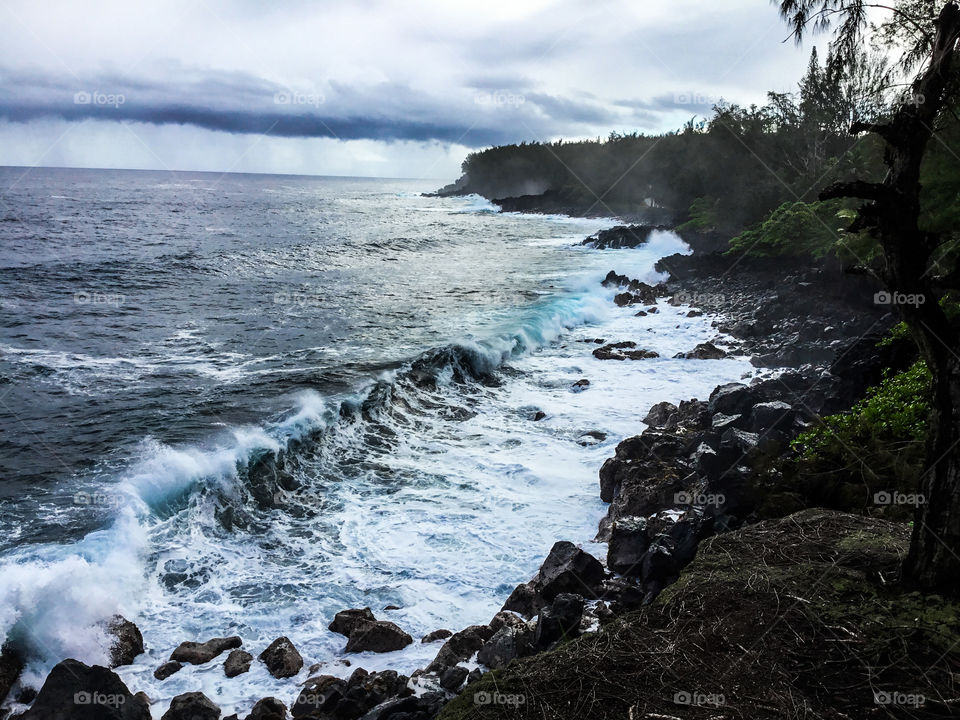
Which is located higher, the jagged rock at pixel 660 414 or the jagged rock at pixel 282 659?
the jagged rock at pixel 660 414

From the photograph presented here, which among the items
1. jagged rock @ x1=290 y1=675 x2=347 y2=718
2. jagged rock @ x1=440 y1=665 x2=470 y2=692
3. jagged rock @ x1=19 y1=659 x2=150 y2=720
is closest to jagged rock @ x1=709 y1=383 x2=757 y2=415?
jagged rock @ x1=440 y1=665 x2=470 y2=692

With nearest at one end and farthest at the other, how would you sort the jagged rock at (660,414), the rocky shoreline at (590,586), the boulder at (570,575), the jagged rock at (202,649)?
the rocky shoreline at (590,586) < the jagged rock at (202,649) < the boulder at (570,575) < the jagged rock at (660,414)

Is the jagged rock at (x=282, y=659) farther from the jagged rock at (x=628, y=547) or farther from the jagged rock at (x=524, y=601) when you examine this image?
the jagged rock at (x=628, y=547)

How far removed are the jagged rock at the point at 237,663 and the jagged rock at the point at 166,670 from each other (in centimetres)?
58

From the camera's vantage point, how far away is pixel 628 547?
30.1 ft

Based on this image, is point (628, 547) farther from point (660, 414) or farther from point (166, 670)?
point (660, 414)

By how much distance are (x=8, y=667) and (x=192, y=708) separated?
2.77 metres

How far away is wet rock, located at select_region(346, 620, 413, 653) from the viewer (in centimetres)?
834

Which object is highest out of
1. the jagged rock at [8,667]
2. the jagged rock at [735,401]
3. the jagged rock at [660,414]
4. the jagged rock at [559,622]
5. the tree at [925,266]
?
the tree at [925,266]

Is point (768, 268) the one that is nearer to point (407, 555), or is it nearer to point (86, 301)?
point (407, 555)

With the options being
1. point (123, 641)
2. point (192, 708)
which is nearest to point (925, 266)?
point (192, 708)

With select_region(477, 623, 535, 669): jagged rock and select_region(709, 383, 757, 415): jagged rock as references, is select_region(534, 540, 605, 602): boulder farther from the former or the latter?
select_region(709, 383, 757, 415): jagged rock

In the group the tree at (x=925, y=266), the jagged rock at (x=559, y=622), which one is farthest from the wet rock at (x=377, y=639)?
the tree at (x=925, y=266)

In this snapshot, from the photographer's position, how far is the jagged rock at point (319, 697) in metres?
7.18
